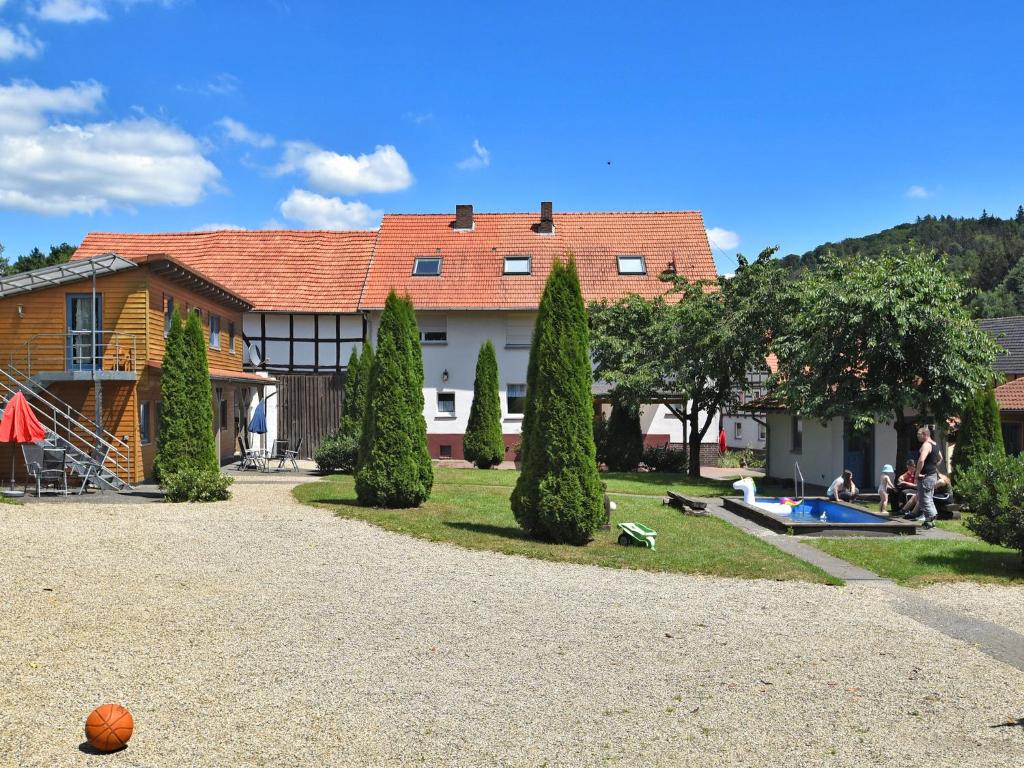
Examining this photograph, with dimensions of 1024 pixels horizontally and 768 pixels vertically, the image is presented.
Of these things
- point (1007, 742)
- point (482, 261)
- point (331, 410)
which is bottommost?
point (1007, 742)

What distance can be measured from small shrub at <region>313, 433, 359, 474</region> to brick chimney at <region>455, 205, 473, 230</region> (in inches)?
566

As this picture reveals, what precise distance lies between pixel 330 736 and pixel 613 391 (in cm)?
2109

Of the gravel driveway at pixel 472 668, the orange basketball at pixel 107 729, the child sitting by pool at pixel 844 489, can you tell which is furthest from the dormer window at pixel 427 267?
the orange basketball at pixel 107 729

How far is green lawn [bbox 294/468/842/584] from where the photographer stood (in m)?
11.1

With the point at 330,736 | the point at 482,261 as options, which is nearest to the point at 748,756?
the point at 330,736

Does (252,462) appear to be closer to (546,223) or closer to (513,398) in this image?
(513,398)

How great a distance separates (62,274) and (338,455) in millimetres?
7909

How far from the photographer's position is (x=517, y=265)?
3322 centimetres

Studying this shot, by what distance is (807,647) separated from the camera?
296 inches

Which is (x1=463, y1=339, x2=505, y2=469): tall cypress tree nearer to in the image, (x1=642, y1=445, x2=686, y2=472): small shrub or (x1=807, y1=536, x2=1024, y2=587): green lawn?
(x1=642, y1=445, x2=686, y2=472): small shrub

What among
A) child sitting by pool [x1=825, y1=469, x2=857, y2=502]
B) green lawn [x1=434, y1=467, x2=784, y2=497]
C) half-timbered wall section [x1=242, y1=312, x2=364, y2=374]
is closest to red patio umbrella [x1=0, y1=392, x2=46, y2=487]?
green lawn [x1=434, y1=467, x2=784, y2=497]

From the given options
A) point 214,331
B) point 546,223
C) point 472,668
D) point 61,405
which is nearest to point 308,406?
point 214,331

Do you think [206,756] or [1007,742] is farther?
[1007,742]

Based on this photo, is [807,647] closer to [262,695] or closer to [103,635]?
[262,695]
